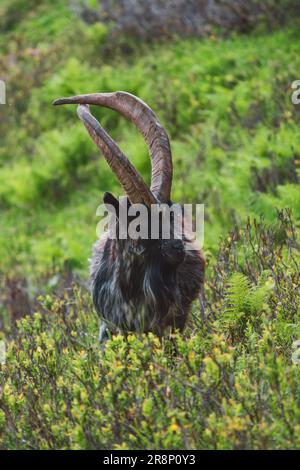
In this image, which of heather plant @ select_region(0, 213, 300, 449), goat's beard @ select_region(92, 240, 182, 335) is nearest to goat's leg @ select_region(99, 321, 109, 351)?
goat's beard @ select_region(92, 240, 182, 335)

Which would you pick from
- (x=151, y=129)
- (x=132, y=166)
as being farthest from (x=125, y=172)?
(x=151, y=129)

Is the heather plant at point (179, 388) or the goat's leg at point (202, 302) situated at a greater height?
the goat's leg at point (202, 302)

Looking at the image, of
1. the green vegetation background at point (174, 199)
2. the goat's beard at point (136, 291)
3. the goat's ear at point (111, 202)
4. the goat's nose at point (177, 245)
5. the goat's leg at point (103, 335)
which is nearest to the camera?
the green vegetation background at point (174, 199)

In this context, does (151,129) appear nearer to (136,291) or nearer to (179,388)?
(136,291)

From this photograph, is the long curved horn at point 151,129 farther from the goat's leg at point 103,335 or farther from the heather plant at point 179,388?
the goat's leg at point 103,335

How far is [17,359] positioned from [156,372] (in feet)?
4.69

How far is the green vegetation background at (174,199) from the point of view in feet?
13.1

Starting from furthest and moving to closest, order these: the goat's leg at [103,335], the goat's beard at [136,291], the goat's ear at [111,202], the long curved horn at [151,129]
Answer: the goat's leg at [103,335] < the long curved horn at [151,129] < the goat's beard at [136,291] < the goat's ear at [111,202]

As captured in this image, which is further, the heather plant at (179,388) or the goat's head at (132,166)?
the goat's head at (132,166)

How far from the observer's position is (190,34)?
14.7 m

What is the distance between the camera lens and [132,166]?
15.7 ft

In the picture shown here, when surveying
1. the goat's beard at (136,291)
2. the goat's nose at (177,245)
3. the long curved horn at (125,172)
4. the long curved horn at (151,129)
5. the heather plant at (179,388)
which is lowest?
the heather plant at (179,388)

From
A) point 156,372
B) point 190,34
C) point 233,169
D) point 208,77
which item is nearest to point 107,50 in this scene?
point 190,34

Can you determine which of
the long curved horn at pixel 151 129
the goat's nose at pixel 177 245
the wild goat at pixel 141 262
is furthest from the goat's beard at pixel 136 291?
the long curved horn at pixel 151 129
